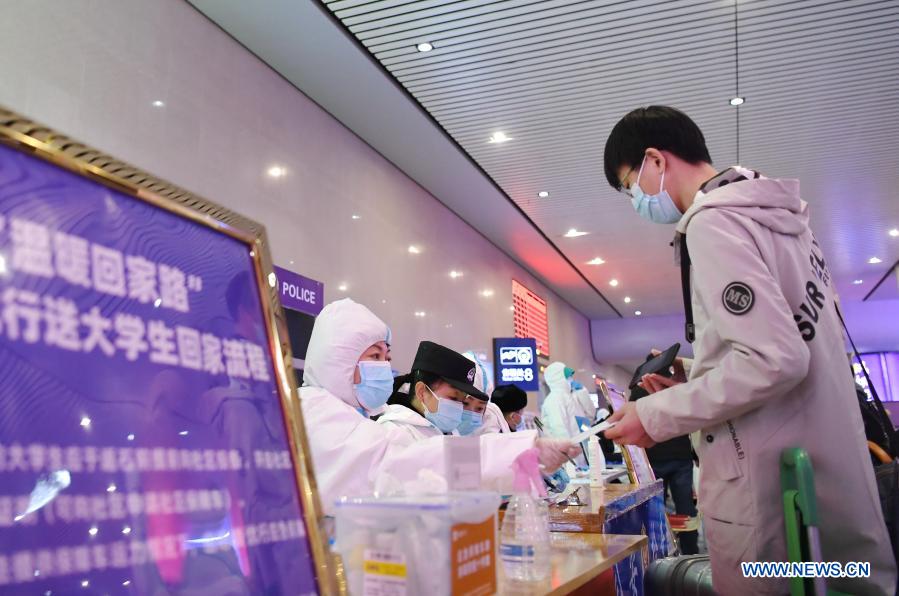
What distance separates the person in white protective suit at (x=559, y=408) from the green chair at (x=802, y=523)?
6680 millimetres

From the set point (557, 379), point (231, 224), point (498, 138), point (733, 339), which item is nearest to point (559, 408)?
point (557, 379)

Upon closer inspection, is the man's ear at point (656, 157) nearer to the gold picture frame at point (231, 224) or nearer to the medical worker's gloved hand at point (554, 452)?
the medical worker's gloved hand at point (554, 452)

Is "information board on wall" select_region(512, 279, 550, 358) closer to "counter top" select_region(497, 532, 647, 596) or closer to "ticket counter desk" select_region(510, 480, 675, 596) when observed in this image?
"ticket counter desk" select_region(510, 480, 675, 596)

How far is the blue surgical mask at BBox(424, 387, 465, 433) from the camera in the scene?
352cm

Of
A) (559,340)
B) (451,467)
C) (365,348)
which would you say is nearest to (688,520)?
(365,348)

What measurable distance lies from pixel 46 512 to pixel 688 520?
5.10 meters

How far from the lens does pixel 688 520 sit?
4.97 m

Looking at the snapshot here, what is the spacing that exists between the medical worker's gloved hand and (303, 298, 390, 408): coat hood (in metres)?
1.37

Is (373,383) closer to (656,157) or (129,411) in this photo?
(656,157)

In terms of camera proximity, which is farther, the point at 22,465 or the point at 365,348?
the point at 365,348

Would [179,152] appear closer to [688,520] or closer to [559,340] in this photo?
[688,520]

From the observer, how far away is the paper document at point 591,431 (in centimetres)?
136

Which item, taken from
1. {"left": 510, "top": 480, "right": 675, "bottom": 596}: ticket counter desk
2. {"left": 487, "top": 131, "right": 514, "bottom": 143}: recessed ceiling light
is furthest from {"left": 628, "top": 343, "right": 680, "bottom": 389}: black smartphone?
{"left": 487, "top": 131, "right": 514, "bottom": 143}: recessed ceiling light

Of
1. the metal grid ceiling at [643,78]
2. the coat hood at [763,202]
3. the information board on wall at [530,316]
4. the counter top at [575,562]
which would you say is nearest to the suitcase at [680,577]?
the counter top at [575,562]
